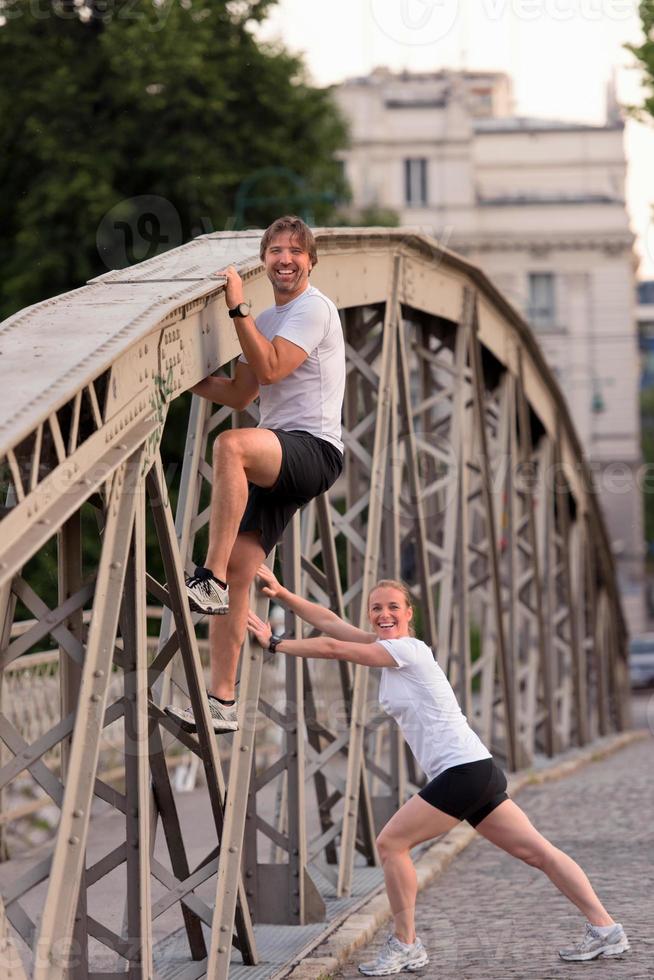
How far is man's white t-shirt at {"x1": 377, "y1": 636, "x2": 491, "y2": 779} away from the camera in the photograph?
22.6 feet

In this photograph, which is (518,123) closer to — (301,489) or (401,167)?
(401,167)

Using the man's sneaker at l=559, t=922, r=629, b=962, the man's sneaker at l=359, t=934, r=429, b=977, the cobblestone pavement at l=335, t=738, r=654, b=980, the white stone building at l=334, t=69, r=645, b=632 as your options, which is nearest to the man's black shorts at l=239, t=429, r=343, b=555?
the man's sneaker at l=359, t=934, r=429, b=977

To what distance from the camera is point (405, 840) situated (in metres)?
7.00

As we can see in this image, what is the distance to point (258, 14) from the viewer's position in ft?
97.9

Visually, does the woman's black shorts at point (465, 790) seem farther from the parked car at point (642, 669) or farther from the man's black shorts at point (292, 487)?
the parked car at point (642, 669)

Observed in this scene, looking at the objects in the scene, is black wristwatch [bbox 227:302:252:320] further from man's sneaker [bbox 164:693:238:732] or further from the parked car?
the parked car

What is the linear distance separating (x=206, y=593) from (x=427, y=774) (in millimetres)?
1431

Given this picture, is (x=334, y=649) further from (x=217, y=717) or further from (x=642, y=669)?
(x=642, y=669)

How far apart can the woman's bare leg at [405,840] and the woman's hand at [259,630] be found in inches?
34.6

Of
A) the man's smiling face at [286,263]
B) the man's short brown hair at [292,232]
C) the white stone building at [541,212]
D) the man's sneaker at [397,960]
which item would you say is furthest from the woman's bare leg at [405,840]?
the white stone building at [541,212]

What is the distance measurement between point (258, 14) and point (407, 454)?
20746mm

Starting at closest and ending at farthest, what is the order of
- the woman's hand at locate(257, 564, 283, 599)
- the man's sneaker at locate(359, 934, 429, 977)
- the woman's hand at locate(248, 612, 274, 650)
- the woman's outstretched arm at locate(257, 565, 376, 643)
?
the woman's hand at locate(248, 612, 274, 650)
the woman's hand at locate(257, 564, 283, 599)
the woman's outstretched arm at locate(257, 565, 376, 643)
the man's sneaker at locate(359, 934, 429, 977)

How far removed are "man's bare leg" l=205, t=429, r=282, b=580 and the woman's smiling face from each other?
1.05 meters

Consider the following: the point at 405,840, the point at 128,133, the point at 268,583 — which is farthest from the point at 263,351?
the point at 128,133
